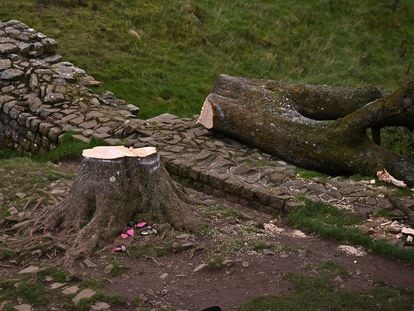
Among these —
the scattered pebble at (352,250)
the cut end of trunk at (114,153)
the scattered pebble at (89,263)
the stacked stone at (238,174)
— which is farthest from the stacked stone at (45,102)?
the scattered pebble at (352,250)

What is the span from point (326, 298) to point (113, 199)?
9.02ft

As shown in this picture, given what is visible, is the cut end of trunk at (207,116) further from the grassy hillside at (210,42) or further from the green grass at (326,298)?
the green grass at (326,298)

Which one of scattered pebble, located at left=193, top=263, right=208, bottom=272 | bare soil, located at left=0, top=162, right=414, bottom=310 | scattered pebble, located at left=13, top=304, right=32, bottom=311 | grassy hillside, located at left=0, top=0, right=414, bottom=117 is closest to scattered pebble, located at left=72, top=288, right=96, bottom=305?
→ bare soil, located at left=0, top=162, right=414, bottom=310

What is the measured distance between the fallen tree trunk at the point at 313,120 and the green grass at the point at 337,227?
1759 millimetres

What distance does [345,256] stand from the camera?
789cm

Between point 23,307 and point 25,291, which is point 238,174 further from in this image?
point 23,307

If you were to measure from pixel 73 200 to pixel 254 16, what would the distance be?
14.0 metres

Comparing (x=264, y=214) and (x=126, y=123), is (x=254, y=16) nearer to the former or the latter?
(x=126, y=123)

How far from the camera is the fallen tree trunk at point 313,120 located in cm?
1050

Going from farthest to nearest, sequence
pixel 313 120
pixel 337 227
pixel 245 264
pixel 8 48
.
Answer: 1. pixel 8 48
2. pixel 313 120
3. pixel 337 227
4. pixel 245 264

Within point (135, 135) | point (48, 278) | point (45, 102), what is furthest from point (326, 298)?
point (45, 102)

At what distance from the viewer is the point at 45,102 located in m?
13.3

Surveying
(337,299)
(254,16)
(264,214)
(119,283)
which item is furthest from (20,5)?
(337,299)

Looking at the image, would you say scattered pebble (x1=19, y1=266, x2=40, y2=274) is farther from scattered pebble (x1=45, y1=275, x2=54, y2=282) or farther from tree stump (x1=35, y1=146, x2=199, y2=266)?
tree stump (x1=35, y1=146, x2=199, y2=266)
